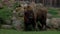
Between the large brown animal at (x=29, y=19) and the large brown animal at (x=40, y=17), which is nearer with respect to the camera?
the large brown animal at (x=29, y=19)

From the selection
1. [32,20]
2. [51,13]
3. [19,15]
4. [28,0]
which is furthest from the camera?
[28,0]

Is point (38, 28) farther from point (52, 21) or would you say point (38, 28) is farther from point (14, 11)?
point (14, 11)

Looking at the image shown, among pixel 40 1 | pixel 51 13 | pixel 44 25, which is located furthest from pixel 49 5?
pixel 44 25

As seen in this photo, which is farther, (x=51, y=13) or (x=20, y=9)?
(x=51, y=13)

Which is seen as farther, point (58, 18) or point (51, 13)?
point (51, 13)

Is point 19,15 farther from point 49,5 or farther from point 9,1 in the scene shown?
point 49,5

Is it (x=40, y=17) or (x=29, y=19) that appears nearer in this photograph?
(x=29, y=19)

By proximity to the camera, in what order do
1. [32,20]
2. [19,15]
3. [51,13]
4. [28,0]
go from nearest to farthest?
[32,20]
[19,15]
[51,13]
[28,0]

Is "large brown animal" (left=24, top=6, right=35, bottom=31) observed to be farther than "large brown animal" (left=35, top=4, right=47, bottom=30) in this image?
No

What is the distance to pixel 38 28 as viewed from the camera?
38.1 ft

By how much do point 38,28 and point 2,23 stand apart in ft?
5.24

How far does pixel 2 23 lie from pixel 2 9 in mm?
1194

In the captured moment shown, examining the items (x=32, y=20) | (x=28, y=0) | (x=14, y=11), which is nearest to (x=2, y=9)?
(x=14, y=11)

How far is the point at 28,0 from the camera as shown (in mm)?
Result: 16891
